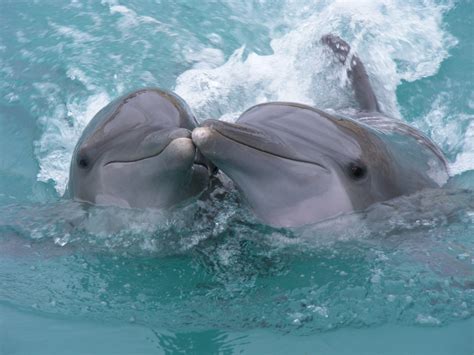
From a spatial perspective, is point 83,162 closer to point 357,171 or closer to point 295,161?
point 295,161

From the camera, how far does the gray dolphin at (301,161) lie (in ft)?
17.5

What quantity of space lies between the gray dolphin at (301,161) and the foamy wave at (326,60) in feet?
11.6

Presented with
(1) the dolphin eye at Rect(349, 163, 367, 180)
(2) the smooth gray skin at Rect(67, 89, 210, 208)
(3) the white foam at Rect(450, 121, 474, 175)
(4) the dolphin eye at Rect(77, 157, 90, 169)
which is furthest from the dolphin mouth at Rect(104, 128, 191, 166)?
(3) the white foam at Rect(450, 121, 474, 175)

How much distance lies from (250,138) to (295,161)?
1.41ft

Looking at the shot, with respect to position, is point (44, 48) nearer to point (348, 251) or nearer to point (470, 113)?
point (470, 113)

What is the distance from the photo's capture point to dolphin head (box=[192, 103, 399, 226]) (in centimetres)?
532

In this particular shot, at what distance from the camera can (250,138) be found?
17.5ft

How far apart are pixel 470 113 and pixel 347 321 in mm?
6078

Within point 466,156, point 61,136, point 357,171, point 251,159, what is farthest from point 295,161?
point 61,136

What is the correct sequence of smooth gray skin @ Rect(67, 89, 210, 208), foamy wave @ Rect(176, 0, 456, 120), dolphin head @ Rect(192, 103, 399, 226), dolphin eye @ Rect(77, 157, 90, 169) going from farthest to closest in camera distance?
foamy wave @ Rect(176, 0, 456, 120) → dolphin eye @ Rect(77, 157, 90, 169) → smooth gray skin @ Rect(67, 89, 210, 208) → dolphin head @ Rect(192, 103, 399, 226)

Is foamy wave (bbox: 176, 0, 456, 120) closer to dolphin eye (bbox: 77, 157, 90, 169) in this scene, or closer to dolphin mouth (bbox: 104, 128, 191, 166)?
dolphin eye (bbox: 77, 157, 90, 169)

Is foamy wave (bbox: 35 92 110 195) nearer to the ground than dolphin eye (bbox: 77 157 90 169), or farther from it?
nearer to the ground

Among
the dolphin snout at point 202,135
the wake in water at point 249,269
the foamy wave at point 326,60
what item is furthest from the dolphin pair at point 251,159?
the foamy wave at point 326,60

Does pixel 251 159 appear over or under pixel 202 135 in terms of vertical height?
under
